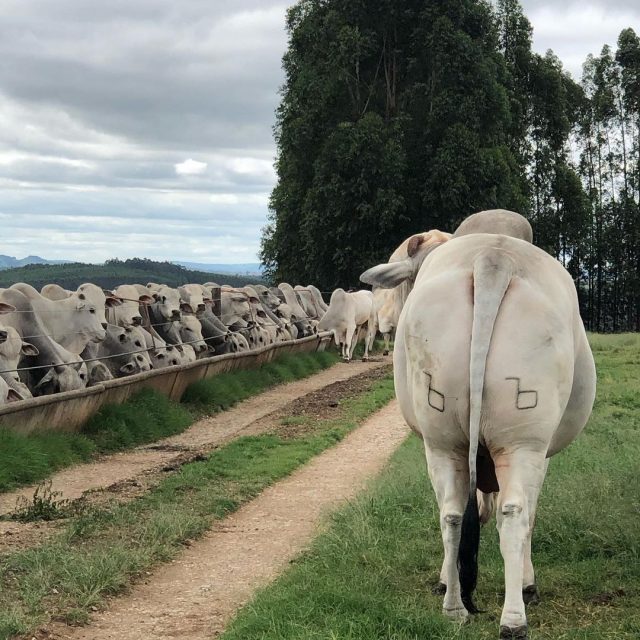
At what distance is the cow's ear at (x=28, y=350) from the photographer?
11.4 metres

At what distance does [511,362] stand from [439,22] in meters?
27.7

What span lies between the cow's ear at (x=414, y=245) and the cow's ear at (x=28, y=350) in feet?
21.2

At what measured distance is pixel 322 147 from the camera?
3148 cm

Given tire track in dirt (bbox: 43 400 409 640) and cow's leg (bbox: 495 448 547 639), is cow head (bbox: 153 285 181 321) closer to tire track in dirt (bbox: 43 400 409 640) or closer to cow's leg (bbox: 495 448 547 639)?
tire track in dirt (bbox: 43 400 409 640)

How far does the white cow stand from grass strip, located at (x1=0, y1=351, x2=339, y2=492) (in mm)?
5311

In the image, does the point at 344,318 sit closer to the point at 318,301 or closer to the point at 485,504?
the point at 318,301

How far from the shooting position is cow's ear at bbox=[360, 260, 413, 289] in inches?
244

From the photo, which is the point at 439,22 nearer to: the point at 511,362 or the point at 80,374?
the point at 80,374

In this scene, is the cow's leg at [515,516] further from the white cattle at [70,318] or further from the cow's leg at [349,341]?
the cow's leg at [349,341]

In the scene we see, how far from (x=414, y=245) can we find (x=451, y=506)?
88.2 inches

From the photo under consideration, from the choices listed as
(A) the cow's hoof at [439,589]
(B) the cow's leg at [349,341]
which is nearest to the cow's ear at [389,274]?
(A) the cow's hoof at [439,589]

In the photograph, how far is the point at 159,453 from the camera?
11.1 meters

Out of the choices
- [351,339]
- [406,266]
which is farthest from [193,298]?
[406,266]

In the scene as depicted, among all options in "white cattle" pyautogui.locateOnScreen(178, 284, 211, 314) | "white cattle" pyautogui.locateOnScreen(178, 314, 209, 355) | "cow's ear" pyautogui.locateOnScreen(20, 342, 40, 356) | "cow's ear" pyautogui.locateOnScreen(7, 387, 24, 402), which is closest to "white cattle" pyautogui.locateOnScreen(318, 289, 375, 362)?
"white cattle" pyautogui.locateOnScreen(178, 284, 211, 314)
